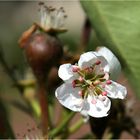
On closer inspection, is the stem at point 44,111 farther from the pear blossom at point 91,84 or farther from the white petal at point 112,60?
→ the white petal at point 112,60

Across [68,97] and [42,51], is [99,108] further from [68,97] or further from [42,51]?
[42,51]

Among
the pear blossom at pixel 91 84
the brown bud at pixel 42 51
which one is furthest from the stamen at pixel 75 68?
the brown bud at pixel 42 51

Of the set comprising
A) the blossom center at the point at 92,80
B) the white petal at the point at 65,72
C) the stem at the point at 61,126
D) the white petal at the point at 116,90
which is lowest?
the stem at the point at 61,126

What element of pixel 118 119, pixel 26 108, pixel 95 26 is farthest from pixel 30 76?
pixel 95 26

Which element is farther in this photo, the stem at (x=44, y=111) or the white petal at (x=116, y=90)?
the stem at (x=44, y=111)

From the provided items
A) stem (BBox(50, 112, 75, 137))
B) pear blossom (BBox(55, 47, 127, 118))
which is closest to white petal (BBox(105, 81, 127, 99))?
pear blossom (BBox(55, 47, 127, 118))

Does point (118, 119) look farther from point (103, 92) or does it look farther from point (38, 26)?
point (38, 26)

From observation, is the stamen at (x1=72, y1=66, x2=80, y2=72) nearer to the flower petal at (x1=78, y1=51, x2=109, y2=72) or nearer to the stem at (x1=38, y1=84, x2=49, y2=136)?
the flower petal at (x1=78, y1=51, x2=109, y2=72)
